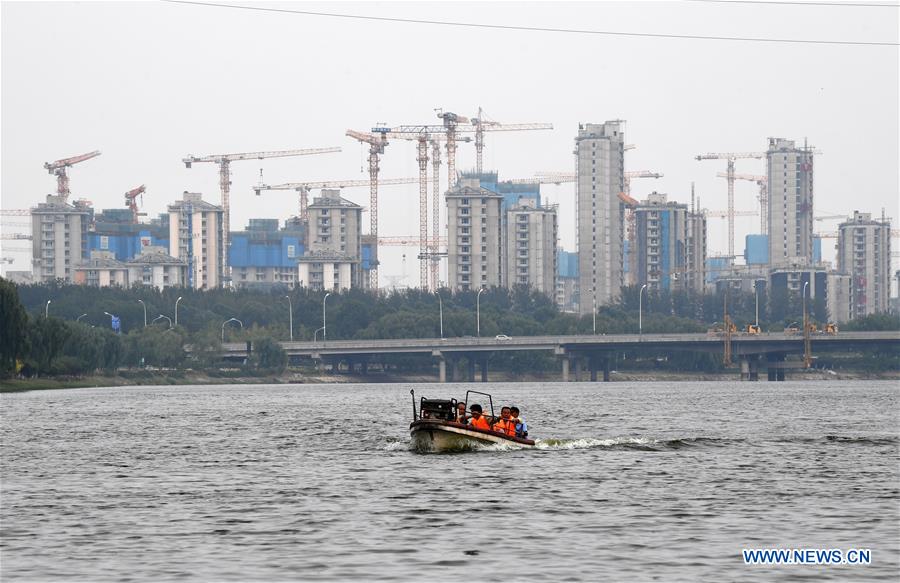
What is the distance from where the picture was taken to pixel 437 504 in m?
54.7

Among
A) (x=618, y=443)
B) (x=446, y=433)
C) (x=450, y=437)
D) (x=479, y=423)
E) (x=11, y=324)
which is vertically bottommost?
(x=618, y=443)

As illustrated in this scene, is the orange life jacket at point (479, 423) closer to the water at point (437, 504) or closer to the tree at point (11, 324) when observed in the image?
the water at point (437, 504)

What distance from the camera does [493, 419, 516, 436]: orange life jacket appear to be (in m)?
74.1

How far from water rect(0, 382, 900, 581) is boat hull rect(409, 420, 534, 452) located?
61 cm

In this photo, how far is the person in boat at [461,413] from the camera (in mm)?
72438

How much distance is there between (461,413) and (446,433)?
4.26 feet

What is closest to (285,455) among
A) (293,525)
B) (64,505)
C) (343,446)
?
(343,446)

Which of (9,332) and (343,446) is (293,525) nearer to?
(343,446)

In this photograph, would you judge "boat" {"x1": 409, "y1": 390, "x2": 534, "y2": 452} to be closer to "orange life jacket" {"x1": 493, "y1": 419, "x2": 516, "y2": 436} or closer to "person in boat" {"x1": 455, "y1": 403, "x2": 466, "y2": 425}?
"person in boat" {"x1": 455, "y1": 403, "x2": 466, "y2": 425}

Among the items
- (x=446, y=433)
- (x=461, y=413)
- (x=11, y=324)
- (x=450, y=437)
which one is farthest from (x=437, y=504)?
(x=11, y=324)

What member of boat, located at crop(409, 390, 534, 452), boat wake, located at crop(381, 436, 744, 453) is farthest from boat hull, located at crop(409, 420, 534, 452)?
boat wake, located at crop(381, 436, 744, 453)

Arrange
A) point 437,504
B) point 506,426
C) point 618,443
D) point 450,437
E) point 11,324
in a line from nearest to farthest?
point 437,504 → point 450,437 → point 506,426 → point 618,443 → point 11,324

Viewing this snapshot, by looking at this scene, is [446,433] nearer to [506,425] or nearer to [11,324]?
[506,425]

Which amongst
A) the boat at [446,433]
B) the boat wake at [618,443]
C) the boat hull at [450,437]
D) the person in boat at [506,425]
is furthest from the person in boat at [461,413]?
the boat wake at [618,443]
